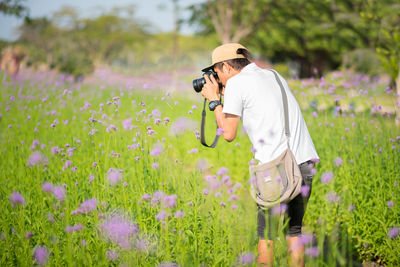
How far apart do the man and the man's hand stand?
199 mm

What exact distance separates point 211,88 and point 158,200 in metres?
0.86

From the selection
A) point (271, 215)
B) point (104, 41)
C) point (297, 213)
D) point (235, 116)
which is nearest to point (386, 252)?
point (297, 213)

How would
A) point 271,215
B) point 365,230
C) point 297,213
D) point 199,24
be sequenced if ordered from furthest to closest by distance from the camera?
point 199,24 → point 365,230 → point 297,213 → point 271,215

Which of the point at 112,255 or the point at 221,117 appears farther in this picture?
the point at 221,117

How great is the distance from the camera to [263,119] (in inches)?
82.7

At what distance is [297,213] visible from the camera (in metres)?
2.29

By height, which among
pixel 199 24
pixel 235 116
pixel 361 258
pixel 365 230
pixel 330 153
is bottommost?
pixel 361 258

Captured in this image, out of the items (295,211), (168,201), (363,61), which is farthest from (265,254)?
(363,61)

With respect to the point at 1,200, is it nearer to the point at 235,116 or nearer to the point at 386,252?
the point at 235,116

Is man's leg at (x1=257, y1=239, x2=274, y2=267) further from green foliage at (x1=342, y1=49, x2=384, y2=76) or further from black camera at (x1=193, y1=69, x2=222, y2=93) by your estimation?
green foliage at (x1=342, y1=49, x2=384, y2=76)

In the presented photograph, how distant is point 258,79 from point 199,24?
22.6 meters

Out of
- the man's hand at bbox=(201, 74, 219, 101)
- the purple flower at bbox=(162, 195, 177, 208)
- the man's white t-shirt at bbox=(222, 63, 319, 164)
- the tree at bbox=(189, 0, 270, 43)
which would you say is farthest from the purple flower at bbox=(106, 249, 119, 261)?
the tree at bbox=(189, 0, 270, 43)

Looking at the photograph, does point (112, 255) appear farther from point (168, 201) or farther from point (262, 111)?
point (262, 111)

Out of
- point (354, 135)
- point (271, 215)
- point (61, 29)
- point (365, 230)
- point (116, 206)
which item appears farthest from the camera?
point (61, 29)
